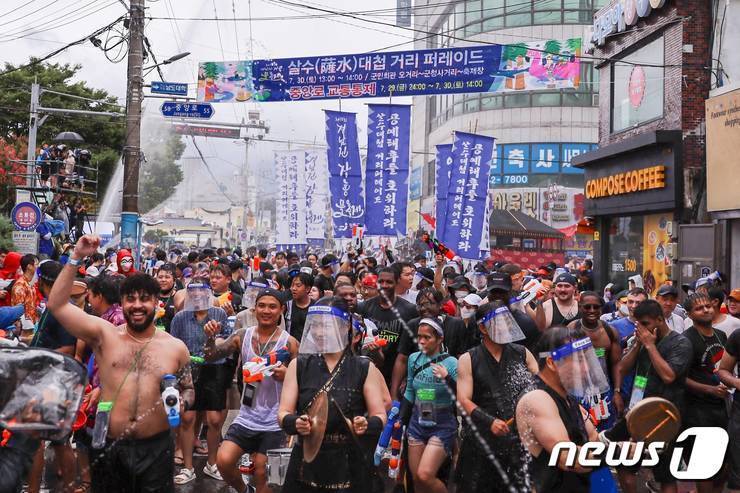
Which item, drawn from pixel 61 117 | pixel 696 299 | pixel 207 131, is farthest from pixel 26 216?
pixel 207 131

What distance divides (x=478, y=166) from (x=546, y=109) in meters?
28.2

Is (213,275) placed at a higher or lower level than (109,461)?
higher

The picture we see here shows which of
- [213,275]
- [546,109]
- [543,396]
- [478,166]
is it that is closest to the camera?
[543,396]

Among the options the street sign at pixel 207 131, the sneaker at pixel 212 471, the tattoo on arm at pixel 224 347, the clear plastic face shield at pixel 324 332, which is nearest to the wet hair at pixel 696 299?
the clear plastic face shield at pixel 324 332

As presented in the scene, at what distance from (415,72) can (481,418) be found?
15.6m

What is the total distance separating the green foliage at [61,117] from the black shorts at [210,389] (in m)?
27.4

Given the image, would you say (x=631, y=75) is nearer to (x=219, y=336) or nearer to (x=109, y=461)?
(x=219, y=336)

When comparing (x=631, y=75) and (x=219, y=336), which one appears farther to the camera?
(x=631, y=75)

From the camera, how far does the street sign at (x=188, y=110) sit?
669 inches

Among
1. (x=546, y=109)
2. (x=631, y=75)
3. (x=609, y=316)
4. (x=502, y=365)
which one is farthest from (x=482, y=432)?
(x=546, y=109)

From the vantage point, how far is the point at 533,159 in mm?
43594

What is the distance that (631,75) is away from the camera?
1959 cm

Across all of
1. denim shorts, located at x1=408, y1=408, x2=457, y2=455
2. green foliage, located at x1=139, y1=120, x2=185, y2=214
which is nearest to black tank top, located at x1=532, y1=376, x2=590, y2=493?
denim shorts, located at x1=408, y1=408, x2=457, y2=455

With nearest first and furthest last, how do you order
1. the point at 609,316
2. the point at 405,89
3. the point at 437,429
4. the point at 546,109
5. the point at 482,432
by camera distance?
the point at 482,432 → the point at 437,429 → the point at 609,316 → the point at 405,89 → the point at 546,109
